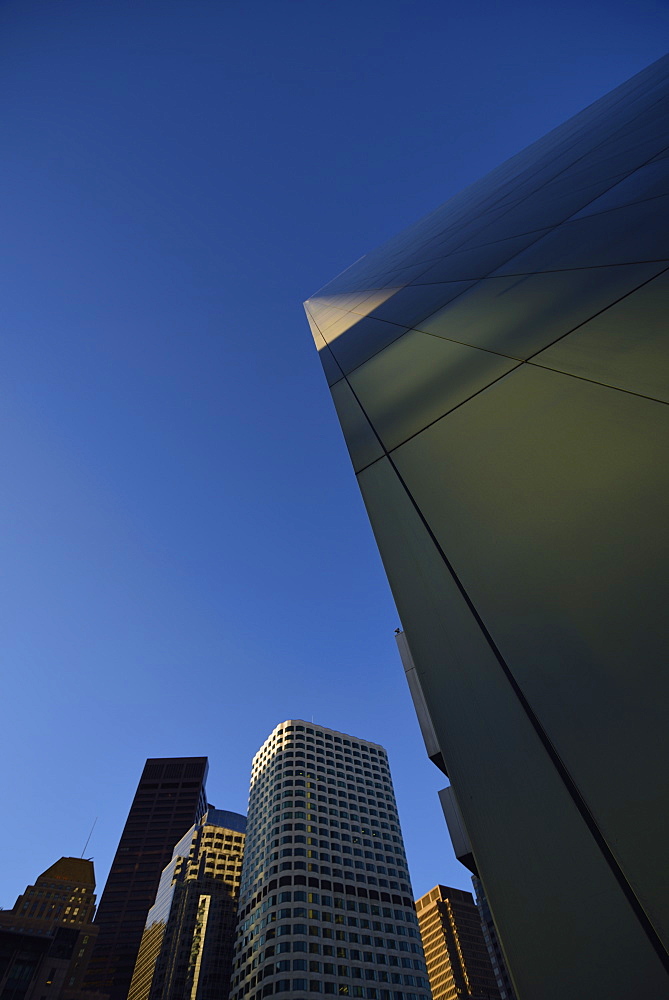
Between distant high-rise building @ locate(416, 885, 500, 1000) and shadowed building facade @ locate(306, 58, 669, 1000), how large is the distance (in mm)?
163286

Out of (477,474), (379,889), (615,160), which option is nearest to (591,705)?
(477,474)

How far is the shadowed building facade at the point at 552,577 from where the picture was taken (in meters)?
1.38

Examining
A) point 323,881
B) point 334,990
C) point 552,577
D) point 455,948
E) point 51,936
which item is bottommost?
point 552,577

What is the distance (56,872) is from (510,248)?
6058 inches

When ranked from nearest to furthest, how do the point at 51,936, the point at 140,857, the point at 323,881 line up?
the point at 323,881
the point at 51,936
the point at 140,857

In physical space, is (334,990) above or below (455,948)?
below

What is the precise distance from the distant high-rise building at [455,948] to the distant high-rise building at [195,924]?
56582 millimetres

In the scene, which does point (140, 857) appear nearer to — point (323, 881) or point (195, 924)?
point (195, 924)

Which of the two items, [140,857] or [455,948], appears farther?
[140,857]

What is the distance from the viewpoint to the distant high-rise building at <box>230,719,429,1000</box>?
2504 inches

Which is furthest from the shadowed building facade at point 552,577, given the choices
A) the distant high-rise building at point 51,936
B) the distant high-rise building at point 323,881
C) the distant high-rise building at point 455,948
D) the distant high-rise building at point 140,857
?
the distant high-rise building at point 140,857

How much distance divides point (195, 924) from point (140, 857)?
59.5 meters

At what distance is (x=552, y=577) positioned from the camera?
2111mm

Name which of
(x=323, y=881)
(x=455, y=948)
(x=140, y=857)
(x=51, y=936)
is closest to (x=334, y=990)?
(x=323, y=881)
